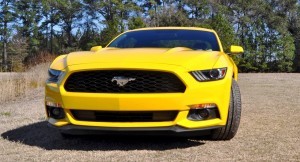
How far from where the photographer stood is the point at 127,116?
145 inches

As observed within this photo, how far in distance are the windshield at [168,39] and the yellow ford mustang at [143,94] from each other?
112cm

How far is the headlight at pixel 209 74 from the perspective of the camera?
3.64m

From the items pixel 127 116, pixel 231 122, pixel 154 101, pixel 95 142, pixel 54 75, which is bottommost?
pixel 95 142

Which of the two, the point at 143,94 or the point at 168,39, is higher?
the point at 168,39

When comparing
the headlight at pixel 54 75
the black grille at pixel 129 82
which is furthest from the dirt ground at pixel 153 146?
the headlight at pixel 54 75

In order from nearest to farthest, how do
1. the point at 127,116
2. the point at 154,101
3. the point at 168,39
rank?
the point at 154,101 < the point at 127,116 < the point at 168,39

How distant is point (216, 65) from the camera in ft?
12.4

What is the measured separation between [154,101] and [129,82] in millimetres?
296

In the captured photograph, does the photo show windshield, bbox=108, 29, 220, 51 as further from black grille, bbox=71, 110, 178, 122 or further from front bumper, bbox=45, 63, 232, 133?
black grille, bbox=71, 110, 178, 122

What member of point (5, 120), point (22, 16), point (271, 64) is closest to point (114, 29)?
point (271, 64)

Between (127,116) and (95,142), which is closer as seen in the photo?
(127,116)

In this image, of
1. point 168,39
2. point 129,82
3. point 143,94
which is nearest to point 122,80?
point 129,82

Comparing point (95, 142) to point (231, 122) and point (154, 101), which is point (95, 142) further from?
point (231, 122)

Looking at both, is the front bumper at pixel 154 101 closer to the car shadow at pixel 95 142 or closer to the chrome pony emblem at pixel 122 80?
the chrome pony emblem at pixel 122 80
